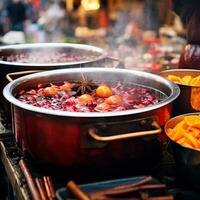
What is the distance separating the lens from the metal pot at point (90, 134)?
233cm

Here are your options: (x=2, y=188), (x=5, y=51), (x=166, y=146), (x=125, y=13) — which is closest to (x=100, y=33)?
(x=125, y=13)

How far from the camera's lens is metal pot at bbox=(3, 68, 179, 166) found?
2.33 m

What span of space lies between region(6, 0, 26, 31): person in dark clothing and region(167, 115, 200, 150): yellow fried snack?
10.7 m

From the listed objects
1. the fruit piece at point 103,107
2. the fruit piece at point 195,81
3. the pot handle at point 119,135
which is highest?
the pot handle at point 119,135

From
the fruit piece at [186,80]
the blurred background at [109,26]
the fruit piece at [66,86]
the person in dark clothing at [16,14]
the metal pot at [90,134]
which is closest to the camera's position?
the metal pot at [90,134]

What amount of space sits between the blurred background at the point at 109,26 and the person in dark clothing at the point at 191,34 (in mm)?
1363

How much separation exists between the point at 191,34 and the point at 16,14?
982cm

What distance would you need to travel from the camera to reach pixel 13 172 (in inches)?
114

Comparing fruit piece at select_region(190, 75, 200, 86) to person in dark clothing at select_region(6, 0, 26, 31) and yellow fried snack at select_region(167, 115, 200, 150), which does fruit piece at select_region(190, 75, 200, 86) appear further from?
person in dark clothing at select_region(6, 0, 26, 31)

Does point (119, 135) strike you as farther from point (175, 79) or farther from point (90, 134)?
point (175, 79)

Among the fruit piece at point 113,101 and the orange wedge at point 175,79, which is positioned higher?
the fruit piece at point 113,101

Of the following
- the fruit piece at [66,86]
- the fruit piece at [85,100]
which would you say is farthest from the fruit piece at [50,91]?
the fruit piece at [85,100]

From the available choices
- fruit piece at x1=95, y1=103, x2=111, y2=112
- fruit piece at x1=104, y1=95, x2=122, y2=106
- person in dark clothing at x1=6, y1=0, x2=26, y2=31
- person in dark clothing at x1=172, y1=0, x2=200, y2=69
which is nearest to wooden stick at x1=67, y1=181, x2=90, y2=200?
fruit piece at x1=95, y1=103, x2=111, y2=112

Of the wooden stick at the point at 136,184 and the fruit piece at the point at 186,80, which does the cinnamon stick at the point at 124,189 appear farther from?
the fruit piece at the point at 186,80
